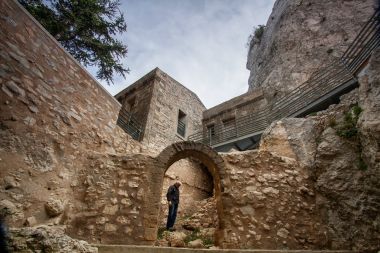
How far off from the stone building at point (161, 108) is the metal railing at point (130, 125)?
0.19m

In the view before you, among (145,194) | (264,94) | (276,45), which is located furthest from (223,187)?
(276,45)

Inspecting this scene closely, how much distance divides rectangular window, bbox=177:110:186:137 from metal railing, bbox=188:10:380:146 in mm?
607

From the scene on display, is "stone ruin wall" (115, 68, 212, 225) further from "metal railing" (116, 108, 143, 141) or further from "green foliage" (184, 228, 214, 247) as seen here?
"green foliage" (184, 228, 214, 247)

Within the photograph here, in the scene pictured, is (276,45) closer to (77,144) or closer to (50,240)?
(77,144)

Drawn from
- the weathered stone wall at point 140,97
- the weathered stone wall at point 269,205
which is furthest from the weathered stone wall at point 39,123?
the weathered stone wall at point 140,97

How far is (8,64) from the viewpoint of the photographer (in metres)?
3.84

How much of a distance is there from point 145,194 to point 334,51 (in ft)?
46.7

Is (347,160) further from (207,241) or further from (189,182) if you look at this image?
(189,182)

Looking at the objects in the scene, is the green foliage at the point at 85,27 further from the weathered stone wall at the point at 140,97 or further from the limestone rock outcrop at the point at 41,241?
the limestone rock outcrop at the point at 41,241

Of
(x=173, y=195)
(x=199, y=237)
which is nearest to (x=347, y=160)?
(x=199, y=237)

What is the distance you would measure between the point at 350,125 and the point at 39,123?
6066 mm

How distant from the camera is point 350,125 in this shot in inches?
187

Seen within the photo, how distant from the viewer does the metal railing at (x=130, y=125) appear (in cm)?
950

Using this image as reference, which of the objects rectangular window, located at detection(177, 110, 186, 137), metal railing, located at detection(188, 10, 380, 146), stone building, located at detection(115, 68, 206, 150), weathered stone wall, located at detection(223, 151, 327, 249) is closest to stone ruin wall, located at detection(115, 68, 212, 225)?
stone building, located at detection(115, 68, 206, 150)
